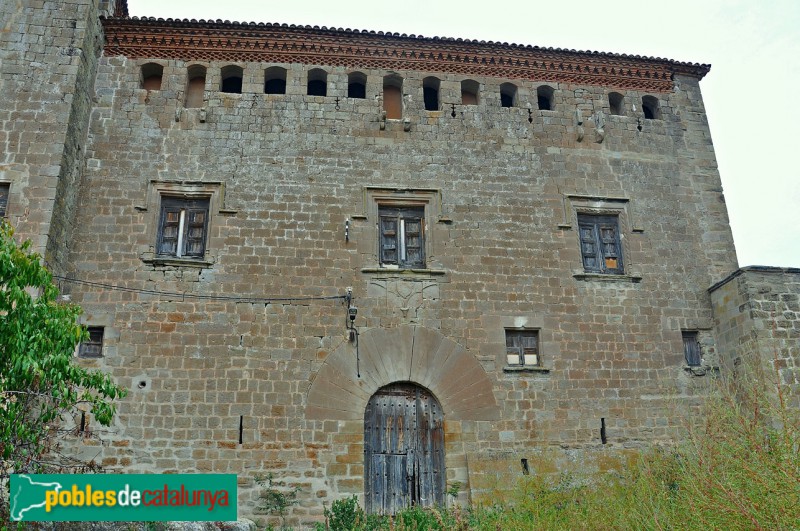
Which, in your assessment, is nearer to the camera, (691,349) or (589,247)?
(691,349)

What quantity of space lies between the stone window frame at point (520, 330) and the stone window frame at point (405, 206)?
1.32 meters

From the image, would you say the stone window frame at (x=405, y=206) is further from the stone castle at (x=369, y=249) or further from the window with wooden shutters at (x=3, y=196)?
the window with wooden shutters at (x=3, y=196)

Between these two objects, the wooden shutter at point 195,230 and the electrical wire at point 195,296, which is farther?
the wooden shutter at point 195,230

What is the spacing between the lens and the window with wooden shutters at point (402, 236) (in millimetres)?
11766

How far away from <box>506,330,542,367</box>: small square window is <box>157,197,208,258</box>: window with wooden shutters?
18.1ft

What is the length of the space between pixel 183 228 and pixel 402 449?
530 cm

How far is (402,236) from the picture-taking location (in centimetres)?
1191

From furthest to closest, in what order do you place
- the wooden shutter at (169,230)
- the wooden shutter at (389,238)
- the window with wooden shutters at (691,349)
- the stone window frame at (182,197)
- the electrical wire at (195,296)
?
the window with wooden shutters at (691,349) → the wooden shutter at (389,238) → the wooden shutter at (169,230) → the stone window frame at (182,197) → the electrical wire at (195,296)

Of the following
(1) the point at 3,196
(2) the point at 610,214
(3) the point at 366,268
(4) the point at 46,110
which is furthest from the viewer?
(2) the point at 610,214

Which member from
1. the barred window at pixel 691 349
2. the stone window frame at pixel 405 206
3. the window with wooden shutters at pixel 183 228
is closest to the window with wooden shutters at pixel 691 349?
the barred window at pixel 691 349

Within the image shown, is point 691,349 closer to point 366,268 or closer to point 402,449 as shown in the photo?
point 402,449

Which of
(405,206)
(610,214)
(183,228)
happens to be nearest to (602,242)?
(610,214)

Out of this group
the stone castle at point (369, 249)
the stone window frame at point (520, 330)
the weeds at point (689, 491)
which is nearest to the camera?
the weeds at point (689, 491)

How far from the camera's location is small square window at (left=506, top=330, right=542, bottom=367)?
1140 cm
